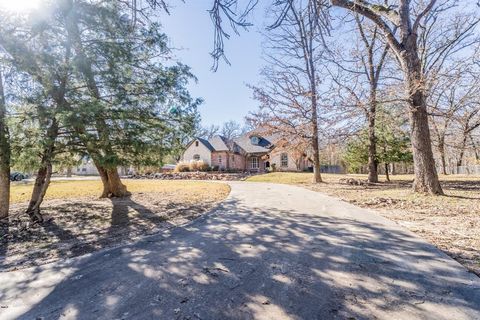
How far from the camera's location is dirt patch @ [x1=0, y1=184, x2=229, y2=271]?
163 inches

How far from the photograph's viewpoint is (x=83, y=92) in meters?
6.13

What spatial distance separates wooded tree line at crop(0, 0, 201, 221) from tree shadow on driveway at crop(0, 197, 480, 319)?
2988 mm

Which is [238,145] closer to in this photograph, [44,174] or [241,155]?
[241,155]

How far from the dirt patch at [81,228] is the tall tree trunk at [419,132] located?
6.84 metres

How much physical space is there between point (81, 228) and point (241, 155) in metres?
27.9

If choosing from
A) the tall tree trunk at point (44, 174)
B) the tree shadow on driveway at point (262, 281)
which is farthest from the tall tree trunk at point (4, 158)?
the tree shadow on driveway at point (262, 281)

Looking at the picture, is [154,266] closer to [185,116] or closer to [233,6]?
[233,6]

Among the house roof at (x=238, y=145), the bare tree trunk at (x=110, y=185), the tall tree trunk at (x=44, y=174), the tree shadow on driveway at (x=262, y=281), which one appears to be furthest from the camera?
the house roof at (x=238, y=145)

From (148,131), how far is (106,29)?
2.65 metres

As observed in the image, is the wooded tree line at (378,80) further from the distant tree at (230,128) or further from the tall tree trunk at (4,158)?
the distant tree at (230,128)

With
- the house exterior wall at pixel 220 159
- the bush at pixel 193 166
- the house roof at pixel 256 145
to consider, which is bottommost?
the bush at pixel 193 166

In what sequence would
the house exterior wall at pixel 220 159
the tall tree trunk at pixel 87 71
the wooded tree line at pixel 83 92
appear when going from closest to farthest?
the wooded tree line at pixel 83 92
the tall tree trunk at pixel 87 71
the house exterior wall at pixel 220 159

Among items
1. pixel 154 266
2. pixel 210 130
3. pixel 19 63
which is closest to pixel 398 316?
pixel 154 266

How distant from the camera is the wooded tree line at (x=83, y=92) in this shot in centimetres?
527
